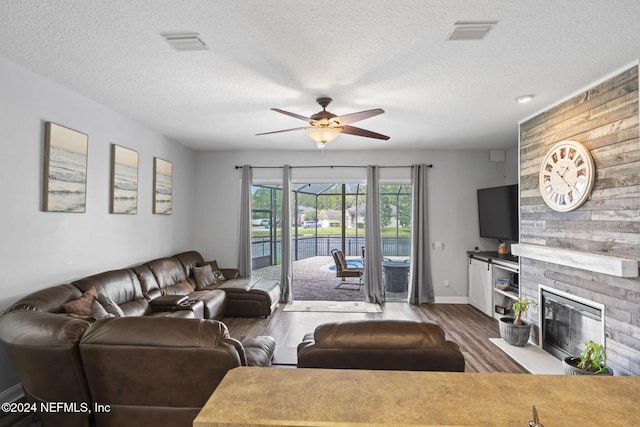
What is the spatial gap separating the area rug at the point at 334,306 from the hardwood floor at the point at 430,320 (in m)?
0.14

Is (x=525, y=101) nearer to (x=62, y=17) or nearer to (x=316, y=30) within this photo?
(x=316, y=30)

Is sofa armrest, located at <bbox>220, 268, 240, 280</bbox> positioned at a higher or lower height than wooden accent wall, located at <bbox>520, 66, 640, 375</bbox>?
lower

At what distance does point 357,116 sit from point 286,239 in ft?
11.3

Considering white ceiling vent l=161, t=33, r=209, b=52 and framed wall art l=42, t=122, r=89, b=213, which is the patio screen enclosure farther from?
white ceiling vent l=161, t=33, r=209, b=52

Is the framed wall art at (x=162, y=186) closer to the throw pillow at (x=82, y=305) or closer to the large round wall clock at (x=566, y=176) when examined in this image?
the throw pillow at (x=82, y=305)

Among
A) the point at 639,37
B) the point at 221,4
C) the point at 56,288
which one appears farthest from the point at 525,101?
the point at 56,288

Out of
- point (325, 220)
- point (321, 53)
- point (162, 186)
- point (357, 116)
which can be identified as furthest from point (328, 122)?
point (325, 220)

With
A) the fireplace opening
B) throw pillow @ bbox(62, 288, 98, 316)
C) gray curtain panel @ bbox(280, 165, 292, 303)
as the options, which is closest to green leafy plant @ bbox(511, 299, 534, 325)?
the fireplace opening

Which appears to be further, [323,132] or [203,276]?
[203,276]

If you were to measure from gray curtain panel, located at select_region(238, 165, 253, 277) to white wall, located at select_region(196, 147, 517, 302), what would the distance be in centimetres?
17

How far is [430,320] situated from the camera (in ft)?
16.1

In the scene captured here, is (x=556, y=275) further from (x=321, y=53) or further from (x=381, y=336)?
(x=321, y=53)

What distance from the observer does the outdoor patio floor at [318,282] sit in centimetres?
629

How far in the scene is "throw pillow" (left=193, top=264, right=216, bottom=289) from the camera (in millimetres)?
5164
